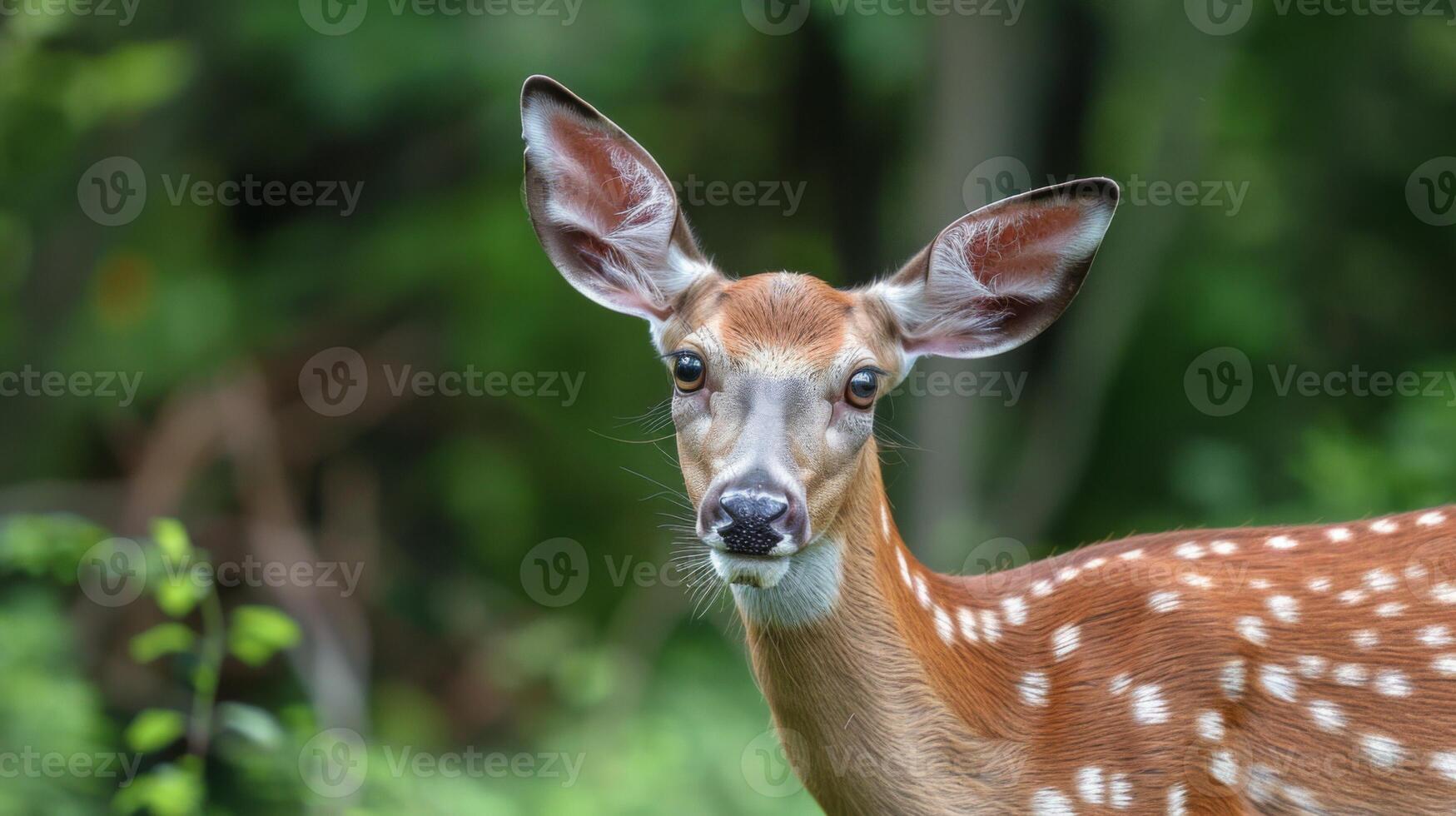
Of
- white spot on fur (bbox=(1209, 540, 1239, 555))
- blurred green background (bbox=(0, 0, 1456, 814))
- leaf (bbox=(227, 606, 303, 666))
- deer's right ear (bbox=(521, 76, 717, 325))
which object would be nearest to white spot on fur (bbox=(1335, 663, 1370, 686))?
white spot on fur (bbox=(1209, 540, 1239, 555))

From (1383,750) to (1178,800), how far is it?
506 millimetres

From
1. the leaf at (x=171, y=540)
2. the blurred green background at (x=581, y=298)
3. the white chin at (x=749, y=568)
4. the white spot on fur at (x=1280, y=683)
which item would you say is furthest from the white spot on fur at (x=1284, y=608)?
the blurred green background at (x=581, y=298)

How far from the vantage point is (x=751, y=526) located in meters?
3.51

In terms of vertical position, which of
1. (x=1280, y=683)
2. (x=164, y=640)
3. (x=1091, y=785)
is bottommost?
(x=164, y=640)

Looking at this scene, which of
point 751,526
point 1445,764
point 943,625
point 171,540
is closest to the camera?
point 751,526

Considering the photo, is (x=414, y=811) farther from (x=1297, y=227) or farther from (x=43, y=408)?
(x=1297, y=227)

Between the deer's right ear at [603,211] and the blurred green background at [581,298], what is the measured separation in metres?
3.45

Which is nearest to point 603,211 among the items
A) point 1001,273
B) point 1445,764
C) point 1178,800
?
point 1001,273

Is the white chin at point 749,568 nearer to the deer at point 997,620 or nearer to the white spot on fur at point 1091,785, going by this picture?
the deer at point 997,620

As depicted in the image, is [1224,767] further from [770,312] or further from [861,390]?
[770,312]

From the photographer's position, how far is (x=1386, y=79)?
9.41m

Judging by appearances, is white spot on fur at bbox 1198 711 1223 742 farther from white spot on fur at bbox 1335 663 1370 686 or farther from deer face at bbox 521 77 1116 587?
deer face at bbox 521 77 1116 587

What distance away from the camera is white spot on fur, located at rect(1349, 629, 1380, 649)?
12.8 ft

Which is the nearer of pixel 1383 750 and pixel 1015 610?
pixel 1383 750
